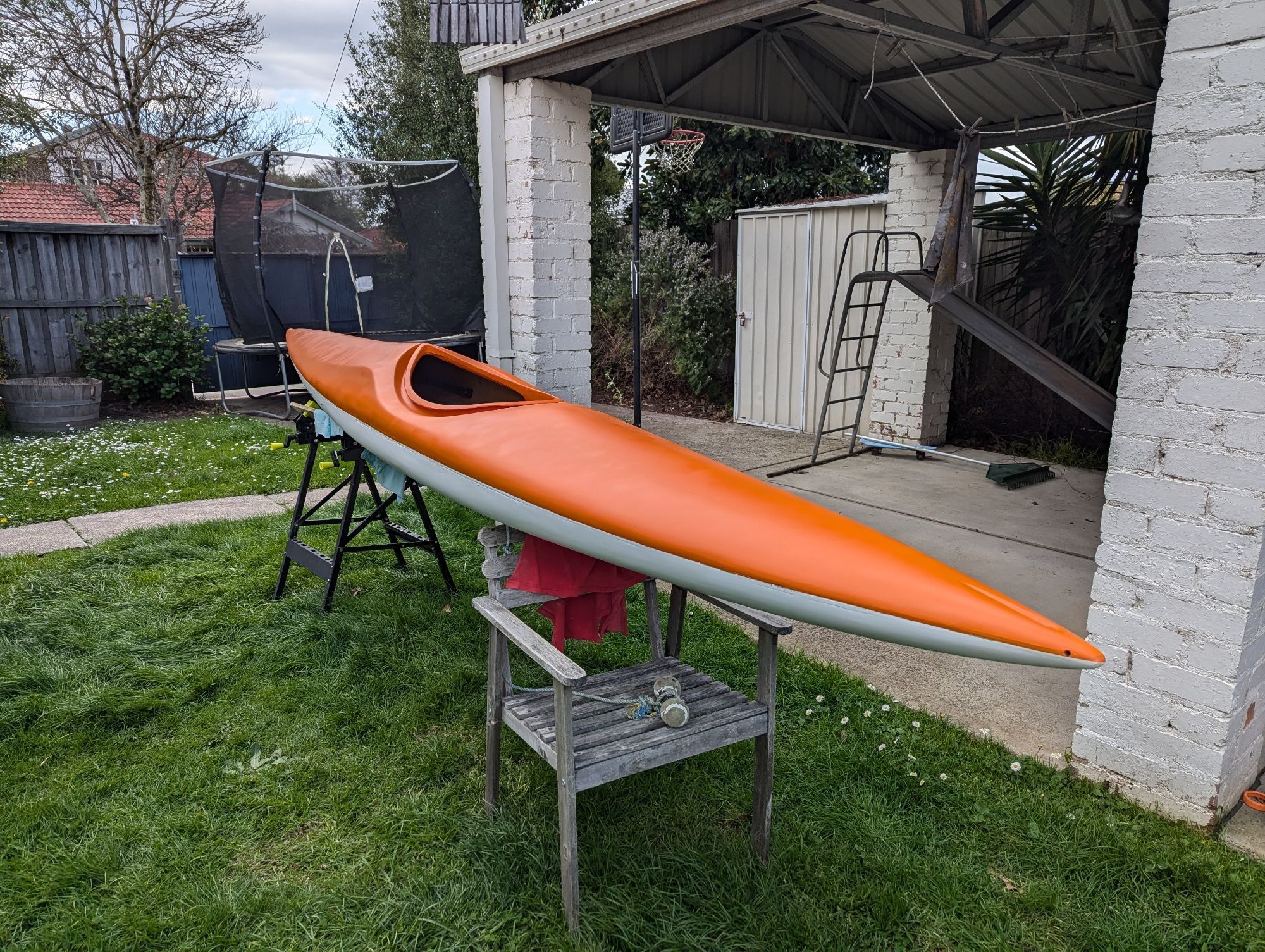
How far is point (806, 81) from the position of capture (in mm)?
5375

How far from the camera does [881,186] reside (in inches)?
415

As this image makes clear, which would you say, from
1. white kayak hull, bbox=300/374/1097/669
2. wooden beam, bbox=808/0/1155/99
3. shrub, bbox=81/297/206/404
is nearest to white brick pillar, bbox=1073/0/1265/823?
white kayak hull, bbox=300/374/1097/669

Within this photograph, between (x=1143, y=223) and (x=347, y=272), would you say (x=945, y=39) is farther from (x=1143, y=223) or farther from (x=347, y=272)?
(x=347, y=272)

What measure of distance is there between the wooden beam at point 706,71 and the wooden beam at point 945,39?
47.0 inches

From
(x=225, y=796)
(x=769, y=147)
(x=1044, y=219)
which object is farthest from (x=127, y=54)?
(x=225, y=796)

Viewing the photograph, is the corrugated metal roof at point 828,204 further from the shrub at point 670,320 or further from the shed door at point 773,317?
the shrub at point 670,320

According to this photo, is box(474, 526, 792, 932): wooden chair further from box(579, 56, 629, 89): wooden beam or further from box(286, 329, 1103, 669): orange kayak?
box(579, 56, 629, 89): wooden beam

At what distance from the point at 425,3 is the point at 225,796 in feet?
31.1

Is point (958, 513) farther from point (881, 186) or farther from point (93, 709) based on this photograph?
point (881, 186)

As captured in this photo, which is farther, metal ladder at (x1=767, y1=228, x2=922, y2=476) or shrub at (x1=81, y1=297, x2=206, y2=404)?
shrub at (x1=81, y1=297, x2=206, y2=404)

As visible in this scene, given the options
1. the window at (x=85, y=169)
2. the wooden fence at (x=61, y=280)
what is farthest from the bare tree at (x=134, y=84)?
the wooden fence at (x=61, y=280)

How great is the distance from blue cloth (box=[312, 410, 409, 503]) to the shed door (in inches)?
188

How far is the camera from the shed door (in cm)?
732

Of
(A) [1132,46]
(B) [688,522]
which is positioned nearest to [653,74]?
(A) [1132,46]
